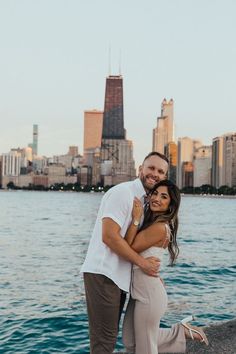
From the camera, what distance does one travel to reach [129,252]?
12.4 ft

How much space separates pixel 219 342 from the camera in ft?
16.8

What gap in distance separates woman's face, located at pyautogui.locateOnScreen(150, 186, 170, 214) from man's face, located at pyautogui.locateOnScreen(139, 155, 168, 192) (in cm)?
9

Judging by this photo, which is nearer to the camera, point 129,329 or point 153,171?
point 153,171

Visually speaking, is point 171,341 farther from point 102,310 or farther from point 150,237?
point 150,237

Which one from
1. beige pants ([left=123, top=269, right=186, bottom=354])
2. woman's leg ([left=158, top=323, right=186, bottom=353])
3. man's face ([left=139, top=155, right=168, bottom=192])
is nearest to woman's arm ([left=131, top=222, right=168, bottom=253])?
beige pants ([left=123, top=269, right=186, bottom=354])

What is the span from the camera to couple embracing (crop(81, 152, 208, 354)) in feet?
12.5

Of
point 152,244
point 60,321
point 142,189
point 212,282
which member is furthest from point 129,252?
point 212,282

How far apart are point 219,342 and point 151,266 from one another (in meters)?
1.74

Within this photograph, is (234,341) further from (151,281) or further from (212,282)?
(212,282)

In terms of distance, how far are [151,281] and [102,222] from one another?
2.02 ft

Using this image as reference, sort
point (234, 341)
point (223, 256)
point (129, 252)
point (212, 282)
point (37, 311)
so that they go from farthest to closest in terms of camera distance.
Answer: point (223, 256)
point (212, 282)
point (37, 311)
point (234, 341)
point (129, 252)

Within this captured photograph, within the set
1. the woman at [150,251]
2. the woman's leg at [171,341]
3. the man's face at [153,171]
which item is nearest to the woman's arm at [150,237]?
the woman at [150,251]

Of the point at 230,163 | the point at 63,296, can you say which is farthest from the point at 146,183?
the point at 230,163

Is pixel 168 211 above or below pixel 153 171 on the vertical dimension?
below
